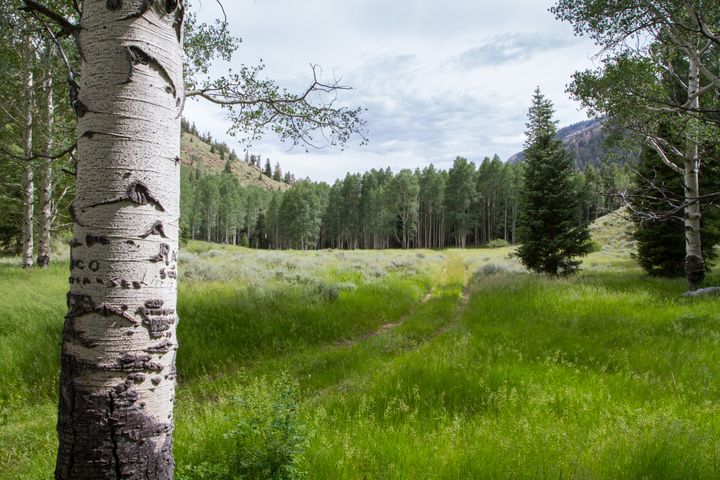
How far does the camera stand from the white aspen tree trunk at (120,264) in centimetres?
157

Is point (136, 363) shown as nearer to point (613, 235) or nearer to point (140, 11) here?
point (140, 11)

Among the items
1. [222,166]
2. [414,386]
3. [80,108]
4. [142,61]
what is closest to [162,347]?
[80,108]

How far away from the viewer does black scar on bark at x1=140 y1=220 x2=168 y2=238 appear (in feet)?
5.49

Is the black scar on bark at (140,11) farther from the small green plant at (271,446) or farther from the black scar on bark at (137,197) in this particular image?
the small green plant at (271,446)

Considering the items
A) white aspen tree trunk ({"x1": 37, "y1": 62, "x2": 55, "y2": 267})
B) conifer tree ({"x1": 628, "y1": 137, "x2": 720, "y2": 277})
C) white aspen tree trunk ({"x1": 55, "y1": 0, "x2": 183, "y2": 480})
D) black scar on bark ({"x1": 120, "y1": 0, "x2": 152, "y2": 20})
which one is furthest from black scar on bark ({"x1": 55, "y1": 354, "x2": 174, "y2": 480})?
conifer tree ({"x1": 628, "y1": 137, "x2": 720, "y2": 277})

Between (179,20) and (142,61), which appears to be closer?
(142,61)

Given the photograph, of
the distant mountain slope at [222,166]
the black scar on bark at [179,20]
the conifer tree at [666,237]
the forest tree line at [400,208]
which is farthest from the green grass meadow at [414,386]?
the distant mountain slope at [222,166]

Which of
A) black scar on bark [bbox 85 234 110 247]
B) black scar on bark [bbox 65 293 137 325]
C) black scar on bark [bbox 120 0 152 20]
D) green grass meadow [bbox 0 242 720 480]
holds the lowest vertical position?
green grass meadow [bbox 0 242 720 480]

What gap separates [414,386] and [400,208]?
69.2m

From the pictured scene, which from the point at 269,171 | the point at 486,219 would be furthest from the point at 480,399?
the point at 269,171

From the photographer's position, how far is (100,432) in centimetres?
156

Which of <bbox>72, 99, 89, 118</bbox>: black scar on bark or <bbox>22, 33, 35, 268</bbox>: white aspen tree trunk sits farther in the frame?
<bbox>22, 33, 35, 268</bbox>: white aspen tree trunk

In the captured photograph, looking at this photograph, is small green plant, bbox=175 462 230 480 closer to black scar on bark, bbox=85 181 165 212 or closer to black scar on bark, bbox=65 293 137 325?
black scar on bark, bbox=65 293 137 325

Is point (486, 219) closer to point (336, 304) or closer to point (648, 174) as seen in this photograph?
point (648, 174)
